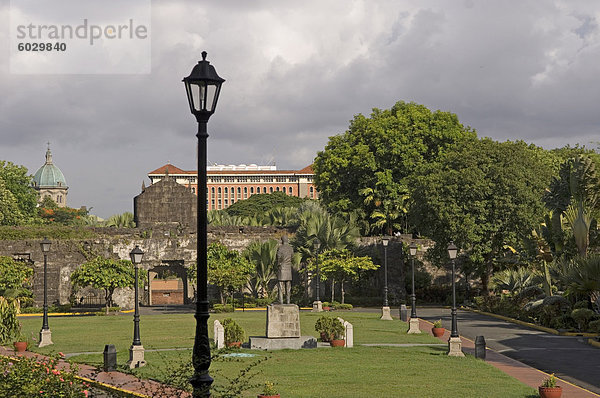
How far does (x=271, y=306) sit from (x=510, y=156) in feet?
85.0

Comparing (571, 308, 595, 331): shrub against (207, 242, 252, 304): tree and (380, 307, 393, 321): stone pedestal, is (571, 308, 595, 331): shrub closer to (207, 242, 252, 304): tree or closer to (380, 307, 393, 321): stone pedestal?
(380, 307, 393, 321): stone pedestal

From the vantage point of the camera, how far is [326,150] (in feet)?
204

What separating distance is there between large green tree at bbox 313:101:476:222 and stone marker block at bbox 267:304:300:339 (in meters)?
31.3

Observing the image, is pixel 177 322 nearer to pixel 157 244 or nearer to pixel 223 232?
pixel 157 244

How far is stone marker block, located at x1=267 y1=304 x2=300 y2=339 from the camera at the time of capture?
87.0 ft

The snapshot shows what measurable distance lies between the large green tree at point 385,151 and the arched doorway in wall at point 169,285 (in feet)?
43.0

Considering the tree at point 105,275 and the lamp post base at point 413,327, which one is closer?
the lamp post base at point 413,327

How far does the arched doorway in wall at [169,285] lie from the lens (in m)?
52.8

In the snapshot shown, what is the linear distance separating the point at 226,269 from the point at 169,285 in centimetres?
2605

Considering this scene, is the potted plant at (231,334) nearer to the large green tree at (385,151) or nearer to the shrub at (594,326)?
the shrub at (594,326)

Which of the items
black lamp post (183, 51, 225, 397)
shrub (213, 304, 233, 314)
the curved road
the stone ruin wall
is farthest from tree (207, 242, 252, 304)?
black lamp post (183, 51, 225, 397)

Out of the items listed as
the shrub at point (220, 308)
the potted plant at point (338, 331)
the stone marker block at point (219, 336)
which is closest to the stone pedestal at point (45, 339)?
the stone marker block at point (219, 336)

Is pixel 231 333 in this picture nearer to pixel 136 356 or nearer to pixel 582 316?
pixel 136 356

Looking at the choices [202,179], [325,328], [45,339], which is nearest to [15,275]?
[45,339]
